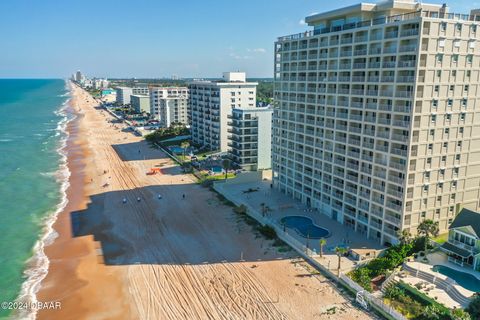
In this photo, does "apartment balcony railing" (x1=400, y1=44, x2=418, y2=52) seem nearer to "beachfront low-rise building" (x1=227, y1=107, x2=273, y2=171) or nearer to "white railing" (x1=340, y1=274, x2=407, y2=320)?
"white railing" (x1=340, y1=274, x2=407, y2=320)

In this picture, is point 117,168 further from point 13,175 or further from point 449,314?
point 449,314

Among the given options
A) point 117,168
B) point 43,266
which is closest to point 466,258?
point 43,266

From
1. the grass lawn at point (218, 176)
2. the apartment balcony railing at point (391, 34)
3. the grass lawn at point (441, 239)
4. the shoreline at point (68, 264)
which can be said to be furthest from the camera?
the grass lawn at point (218, 176)

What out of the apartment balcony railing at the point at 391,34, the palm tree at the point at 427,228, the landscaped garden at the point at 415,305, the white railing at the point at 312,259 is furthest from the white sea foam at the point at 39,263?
the apartment balcony railing at the point at 391,34

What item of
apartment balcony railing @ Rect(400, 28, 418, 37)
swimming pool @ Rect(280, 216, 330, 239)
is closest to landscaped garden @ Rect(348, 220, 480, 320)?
swimming pool @ Rect(280, 216, 330, 239)

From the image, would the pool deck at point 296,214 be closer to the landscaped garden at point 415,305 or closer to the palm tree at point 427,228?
the palm tree at point 427,228
